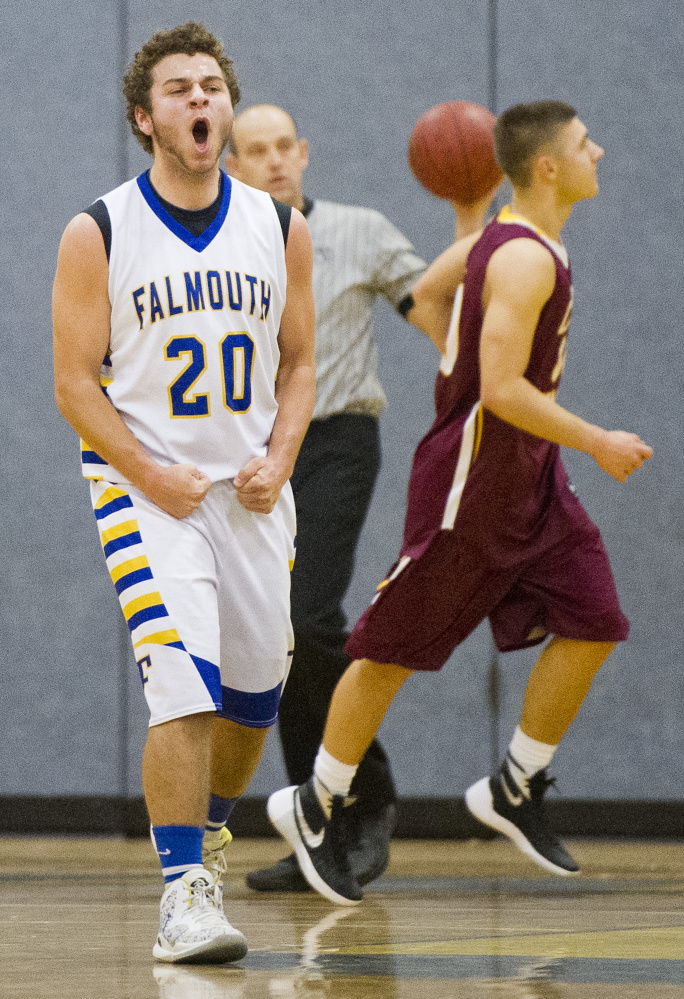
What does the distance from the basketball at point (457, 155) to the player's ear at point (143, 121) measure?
1368 mm

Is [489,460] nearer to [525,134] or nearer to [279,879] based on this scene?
[525,134]

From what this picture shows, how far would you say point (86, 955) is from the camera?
255 centimetres

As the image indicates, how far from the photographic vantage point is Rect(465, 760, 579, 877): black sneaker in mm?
3594

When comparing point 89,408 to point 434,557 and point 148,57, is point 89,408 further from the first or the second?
point 434,557

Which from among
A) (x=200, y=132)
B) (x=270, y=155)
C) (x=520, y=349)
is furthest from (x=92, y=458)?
(x=270, y=155)

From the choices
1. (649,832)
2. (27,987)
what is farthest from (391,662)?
(649,832)

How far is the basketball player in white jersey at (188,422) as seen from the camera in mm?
2541

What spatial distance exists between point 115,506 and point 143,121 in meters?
0.71

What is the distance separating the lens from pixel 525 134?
376cm

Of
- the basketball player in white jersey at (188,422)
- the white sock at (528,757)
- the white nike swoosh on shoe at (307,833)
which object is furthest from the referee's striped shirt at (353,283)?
the basketball player in white jersey at (188,422)

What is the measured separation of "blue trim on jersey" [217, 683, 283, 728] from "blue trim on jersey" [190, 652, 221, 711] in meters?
0.23

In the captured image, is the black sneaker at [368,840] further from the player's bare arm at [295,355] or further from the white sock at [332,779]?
the player's bare arm at [295,355]

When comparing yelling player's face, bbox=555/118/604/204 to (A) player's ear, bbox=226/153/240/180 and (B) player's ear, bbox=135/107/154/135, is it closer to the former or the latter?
(A) player's ear, bbox=226/153/240/180

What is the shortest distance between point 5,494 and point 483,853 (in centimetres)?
199
